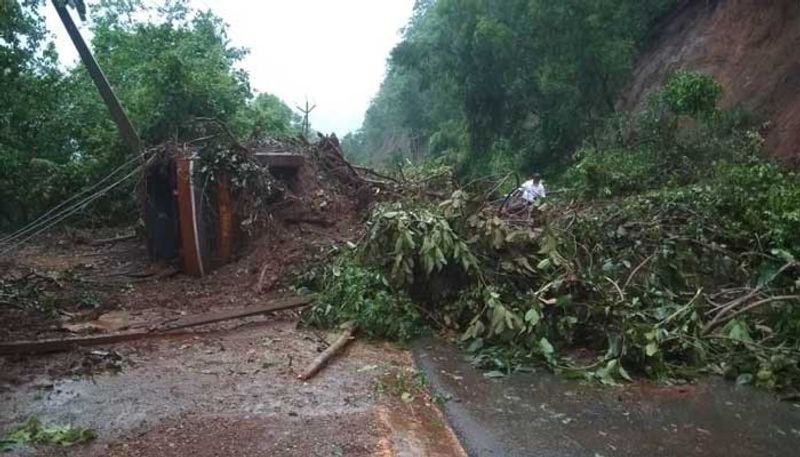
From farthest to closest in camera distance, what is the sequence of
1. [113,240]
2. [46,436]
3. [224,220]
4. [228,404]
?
[113,240], [224,220], [228,404], [46,436]

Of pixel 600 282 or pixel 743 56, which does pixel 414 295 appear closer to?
pixel 600 282

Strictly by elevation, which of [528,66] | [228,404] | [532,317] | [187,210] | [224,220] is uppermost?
[528,66]

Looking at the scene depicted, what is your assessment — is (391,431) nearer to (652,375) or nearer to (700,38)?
(652,375)

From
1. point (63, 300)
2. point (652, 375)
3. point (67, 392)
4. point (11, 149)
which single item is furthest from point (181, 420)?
point (11, 149)

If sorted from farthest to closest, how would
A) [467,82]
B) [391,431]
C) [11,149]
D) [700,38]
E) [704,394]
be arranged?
[467,82], [700,38], [11,149], [704,394], [391,431]

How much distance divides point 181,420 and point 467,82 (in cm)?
1741

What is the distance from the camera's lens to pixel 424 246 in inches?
266

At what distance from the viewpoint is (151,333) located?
6691 mm

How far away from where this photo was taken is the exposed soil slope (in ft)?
41.6

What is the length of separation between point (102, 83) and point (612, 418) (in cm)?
1164

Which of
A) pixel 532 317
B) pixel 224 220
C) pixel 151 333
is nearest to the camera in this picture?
pixel 532 317

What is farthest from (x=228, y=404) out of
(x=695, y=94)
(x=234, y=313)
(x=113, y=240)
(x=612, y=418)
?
(x=695, y=94)

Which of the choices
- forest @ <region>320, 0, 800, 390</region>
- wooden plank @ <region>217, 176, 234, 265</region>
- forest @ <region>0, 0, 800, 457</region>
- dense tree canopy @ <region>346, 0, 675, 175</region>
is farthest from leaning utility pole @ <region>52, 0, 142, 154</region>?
dense tree canopy @ <region>346, 0, 675, 175</region>

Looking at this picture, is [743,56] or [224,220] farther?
[743,56]
